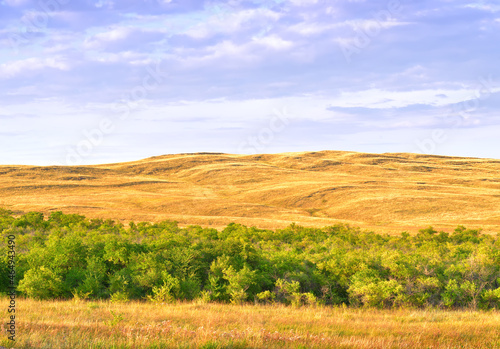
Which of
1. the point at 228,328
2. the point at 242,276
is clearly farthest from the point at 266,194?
the point at 228,328

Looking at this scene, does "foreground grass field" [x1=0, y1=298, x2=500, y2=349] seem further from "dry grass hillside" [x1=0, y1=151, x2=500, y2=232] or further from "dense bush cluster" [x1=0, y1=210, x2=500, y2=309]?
"dry grass hillside" [x1=0, y1=151, x2=500, y2=232]

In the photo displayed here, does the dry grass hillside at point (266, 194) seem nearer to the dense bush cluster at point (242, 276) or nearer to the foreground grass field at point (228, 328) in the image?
the dense bush cluster at point (242, 276)

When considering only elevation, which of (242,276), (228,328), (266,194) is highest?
(228,328)

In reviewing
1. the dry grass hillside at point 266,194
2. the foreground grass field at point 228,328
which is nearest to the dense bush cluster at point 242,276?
the foreground grass field at point 228,328

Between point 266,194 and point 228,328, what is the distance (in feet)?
325

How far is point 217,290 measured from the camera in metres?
18.5

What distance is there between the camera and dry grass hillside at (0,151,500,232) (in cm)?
7819

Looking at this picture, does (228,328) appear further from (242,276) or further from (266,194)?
(266,194)

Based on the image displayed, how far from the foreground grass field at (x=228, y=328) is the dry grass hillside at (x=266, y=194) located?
1893 inches

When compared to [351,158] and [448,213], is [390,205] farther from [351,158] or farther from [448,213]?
[351,158]

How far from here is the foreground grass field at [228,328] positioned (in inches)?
366

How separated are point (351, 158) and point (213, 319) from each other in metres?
185

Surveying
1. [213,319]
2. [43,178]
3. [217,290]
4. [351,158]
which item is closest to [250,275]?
[217,290]

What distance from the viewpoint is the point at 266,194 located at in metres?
111
